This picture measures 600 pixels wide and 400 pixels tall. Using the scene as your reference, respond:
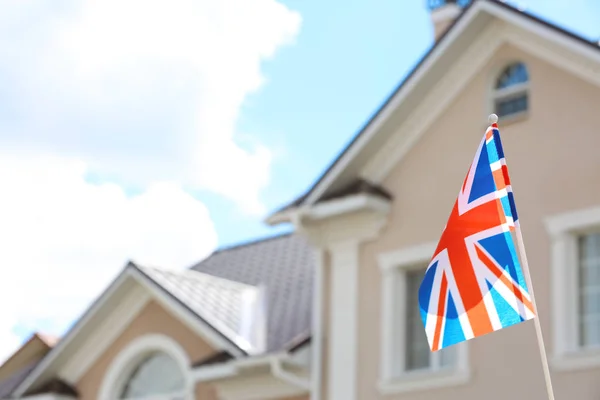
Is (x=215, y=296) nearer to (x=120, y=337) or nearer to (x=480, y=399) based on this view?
(x=120, y=337)

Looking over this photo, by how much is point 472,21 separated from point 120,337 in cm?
716

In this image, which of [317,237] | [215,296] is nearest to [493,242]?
[317,237]

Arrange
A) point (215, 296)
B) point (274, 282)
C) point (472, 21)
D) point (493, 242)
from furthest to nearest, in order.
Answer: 1. point (274, 282)
2. point (215, 296)
3. point (472, 21)
4. point (493, 242)

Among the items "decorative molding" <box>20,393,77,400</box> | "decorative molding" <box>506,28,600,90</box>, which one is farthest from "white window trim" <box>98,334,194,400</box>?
"decorative molding" <box>506,28,600,90</box>

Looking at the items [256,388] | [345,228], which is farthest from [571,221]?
[256,388]

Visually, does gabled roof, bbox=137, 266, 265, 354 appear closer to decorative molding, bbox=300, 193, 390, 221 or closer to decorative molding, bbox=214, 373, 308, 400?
decorative molding, bbox=214, 373, 308, 400

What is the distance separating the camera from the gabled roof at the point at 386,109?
1468cm

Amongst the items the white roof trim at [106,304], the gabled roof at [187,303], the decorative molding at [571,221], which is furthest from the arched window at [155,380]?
the decorative molding at [571,221]

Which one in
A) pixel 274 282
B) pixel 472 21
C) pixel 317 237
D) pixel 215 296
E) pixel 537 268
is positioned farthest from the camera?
pixel 274 282

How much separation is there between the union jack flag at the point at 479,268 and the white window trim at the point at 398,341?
3896 mm

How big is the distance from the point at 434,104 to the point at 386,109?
0.60 meters

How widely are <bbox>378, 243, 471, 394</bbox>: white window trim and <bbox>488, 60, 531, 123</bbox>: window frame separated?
176cm

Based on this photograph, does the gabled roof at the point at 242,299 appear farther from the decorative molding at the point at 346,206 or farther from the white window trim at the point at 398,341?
the decorative molding at the point at 346,206

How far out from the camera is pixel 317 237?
1608 centimetres
